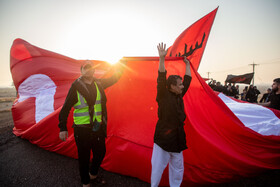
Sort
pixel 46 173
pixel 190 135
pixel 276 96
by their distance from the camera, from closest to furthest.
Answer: pixel 190 135 < pixel 46 173 < pixel 276 96

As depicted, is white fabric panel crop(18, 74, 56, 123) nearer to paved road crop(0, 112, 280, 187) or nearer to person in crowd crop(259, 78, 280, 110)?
paved road crop(0, 112, 280, 187)

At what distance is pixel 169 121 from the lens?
156 centimetres

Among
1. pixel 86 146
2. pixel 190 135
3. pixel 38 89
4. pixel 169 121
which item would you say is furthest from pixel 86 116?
pixel 38 89

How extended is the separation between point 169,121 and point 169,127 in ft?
0.24

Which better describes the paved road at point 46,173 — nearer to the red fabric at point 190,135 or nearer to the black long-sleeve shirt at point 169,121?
the red fabric at point 190,135

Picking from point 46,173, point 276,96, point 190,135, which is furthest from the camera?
point 276,96

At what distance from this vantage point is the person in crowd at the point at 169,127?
1514 millimetres

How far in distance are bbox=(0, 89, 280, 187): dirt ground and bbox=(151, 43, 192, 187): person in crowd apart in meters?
0.77

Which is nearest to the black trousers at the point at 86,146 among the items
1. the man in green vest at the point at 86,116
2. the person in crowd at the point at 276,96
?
the man in green vest at the point at 86,116

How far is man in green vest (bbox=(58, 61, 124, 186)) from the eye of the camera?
1723mm

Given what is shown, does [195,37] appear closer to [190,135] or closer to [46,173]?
[190,135]

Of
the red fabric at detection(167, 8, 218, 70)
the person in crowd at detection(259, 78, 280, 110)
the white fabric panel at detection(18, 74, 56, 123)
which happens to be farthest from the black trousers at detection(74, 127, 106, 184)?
the person in crowd at detection(259, 78, 280, 110)

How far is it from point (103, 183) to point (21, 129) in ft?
11.1

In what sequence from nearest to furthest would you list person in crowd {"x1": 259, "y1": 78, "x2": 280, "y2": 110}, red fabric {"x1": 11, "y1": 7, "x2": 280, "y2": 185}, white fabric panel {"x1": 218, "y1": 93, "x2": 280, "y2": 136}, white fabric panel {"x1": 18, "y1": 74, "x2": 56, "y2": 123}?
red fabric {"x1": 11, "y1": 7, "x2": 280, "y2": 185}, white fabric panel {"x1": 218, "y1": 93, "x2": 280, "y2": 136}, person in crowd {"x1": 259, "y1": 78, "x2": 280, "y2": 110}, white fabric panel {"x1": 18, "y1": 74, "x2": 56, "y2": 123}
